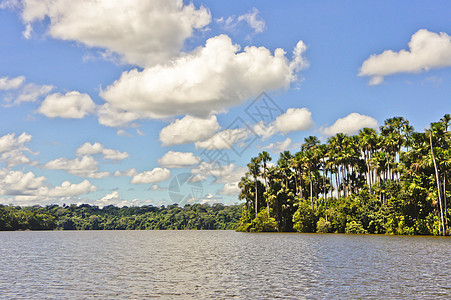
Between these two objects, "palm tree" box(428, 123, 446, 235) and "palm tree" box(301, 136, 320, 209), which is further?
"palm tree" box(301, 136, 320, 209)

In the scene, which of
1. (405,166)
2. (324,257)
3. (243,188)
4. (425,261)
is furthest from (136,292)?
(243,188)

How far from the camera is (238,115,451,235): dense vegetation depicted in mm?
70875

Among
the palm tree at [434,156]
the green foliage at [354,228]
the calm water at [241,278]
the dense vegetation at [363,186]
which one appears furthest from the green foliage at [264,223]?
the calm water at [241,278]

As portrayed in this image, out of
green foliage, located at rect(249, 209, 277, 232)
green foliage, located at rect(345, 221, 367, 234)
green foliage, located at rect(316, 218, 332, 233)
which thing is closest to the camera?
green foliage, located at rect(345, 221, 367, 234)

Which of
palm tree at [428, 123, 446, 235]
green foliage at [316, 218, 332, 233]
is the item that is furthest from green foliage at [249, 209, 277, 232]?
palm tree at [428, 123, 446, 235]

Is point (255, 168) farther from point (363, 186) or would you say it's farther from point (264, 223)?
point (363, 186)

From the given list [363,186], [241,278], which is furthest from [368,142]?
[241,278]

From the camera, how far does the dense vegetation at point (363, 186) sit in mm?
70875

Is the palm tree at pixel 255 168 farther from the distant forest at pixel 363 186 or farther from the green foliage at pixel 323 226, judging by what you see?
the green foliage at pixel 323 226

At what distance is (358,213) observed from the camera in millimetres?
89500

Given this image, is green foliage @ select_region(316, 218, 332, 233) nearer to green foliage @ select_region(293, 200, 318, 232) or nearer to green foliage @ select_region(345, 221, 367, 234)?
green foliage @ select_region(293, 200, 318, 232)

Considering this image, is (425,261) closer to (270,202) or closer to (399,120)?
(399,120)

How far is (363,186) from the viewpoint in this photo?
339ft

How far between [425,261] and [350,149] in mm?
65493
